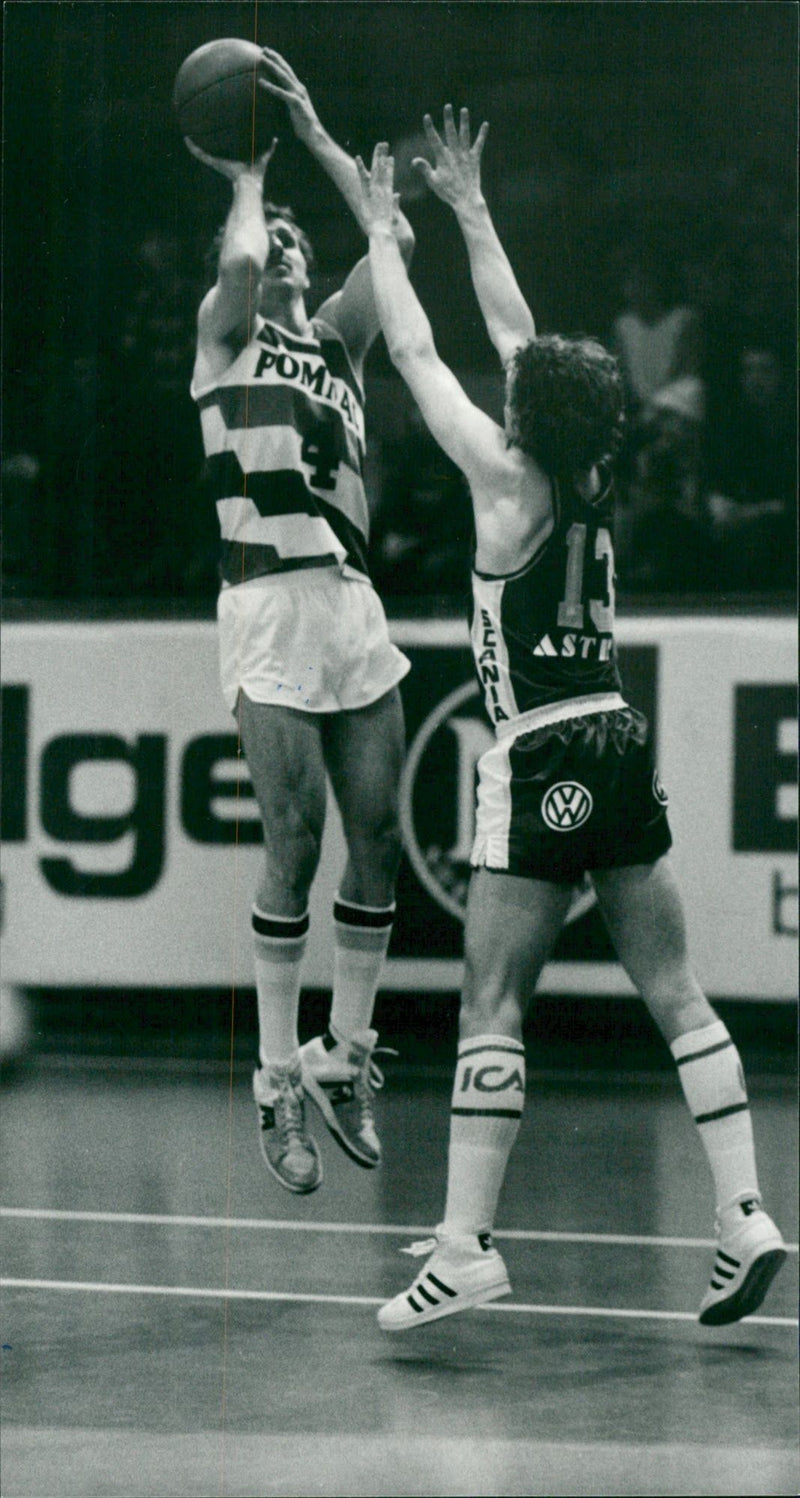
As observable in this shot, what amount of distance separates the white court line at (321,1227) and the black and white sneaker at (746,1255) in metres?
0.58

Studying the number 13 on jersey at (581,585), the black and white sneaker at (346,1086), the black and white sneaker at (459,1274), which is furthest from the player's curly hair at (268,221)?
the black and white sneaker at (459,1274)

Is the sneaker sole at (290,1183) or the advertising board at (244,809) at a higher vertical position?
the advertising board at (244,809)

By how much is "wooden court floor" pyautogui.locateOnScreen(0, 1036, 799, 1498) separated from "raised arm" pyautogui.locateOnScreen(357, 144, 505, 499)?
1.02 metres

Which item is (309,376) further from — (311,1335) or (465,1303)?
(311,1335)

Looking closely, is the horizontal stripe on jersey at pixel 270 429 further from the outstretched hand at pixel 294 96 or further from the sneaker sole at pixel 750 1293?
the sneaker sole at pixel 750 1293

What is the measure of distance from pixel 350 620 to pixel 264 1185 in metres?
0.94

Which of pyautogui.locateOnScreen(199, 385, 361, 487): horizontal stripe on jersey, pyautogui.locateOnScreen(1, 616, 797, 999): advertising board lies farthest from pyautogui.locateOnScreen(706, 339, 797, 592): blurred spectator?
pyautogui.locateOnScreen(199, 385, 361, 487): horizontal stripe on jersey

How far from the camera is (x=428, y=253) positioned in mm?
3332

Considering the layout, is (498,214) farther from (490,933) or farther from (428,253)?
(490,933)

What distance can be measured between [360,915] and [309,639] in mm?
455

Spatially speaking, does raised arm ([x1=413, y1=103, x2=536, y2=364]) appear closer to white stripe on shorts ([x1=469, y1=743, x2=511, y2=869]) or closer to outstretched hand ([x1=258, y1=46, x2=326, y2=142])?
outstretched hand ([x1=258, y1=46, x2=326, y2=142])

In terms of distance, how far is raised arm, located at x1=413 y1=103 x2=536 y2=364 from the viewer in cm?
330

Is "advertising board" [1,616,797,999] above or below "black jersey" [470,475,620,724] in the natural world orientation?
below

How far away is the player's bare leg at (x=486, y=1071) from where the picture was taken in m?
3.40
